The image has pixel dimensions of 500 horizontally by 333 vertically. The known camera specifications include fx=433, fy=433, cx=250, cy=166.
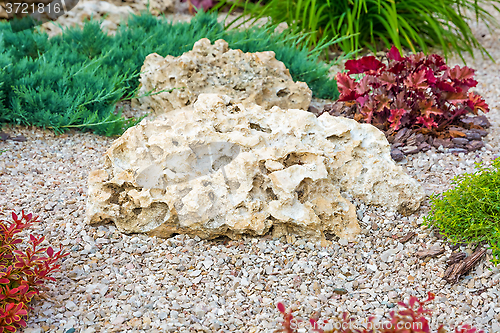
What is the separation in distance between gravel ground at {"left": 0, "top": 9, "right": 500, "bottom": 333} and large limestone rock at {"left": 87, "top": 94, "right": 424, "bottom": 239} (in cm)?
10

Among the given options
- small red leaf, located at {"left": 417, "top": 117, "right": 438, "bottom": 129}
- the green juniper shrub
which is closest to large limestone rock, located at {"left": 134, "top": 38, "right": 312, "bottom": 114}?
small red leaf, located at {"left": 417, "top": 117, "right": 438, "bottom": 129}

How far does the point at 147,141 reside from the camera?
2.45 meters

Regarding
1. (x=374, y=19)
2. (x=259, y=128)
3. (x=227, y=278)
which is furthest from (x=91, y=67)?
(x=374, y=19)

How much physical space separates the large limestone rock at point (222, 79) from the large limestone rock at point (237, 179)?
1017 millimetres

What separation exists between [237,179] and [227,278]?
1.68 ft

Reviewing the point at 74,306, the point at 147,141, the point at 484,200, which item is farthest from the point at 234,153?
the point at 484,200

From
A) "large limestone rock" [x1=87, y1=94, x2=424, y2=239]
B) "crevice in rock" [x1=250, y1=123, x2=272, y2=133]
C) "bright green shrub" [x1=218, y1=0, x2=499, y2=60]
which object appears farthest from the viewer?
"bright green shrub" [x1=218, y1=0, x2=499, y2=60]

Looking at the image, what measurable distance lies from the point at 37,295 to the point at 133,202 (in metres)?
0.63

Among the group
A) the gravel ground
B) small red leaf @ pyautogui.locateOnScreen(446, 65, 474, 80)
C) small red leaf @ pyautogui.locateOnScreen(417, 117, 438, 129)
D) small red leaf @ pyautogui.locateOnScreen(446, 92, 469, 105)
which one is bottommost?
the gravel ground

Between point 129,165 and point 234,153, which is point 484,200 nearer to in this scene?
point 234,153

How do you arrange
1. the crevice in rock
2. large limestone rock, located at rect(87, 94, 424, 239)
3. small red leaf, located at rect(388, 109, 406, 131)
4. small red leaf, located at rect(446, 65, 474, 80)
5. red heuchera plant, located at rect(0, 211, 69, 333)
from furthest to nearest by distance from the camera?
1. small red leaf, located at rect(446, 65, 474, 80)
2. small red leaf, located at rect(388, 109, 406, 131)
3. the crevice in rock
4. large limestone rock, located at rect(87, 94, 424, 239)
5. red heuchera plant, located at rect(0, 211, 69, 333)

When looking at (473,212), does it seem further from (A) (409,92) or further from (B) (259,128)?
(A) (409,92)

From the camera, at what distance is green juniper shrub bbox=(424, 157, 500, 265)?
2.05 meters

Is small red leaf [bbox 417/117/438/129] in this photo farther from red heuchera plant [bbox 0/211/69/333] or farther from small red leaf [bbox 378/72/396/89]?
red heuchera plant [bbox 0/211/69/333]
